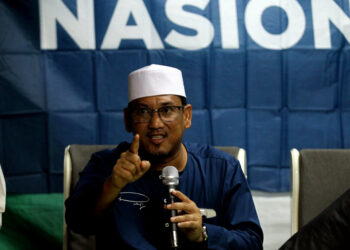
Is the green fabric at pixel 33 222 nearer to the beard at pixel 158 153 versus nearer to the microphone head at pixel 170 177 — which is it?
the beard at pixel 158 153

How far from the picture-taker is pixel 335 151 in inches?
69.3

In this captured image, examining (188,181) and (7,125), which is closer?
(188,181)

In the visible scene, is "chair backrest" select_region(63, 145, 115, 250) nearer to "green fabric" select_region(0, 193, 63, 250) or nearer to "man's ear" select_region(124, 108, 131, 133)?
"green fabric" select_region(0, 193, 63, 250)

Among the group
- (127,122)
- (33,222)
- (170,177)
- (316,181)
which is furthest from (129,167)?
(33,222)

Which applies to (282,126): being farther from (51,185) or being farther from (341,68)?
(51,185)

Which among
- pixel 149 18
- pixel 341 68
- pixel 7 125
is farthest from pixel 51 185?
pixel 341 68

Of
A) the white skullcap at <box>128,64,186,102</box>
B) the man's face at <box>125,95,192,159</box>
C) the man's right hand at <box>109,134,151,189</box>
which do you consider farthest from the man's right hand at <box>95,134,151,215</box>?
the white skullcap at <box>128,64,186,102</box>

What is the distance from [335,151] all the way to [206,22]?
1025 mm

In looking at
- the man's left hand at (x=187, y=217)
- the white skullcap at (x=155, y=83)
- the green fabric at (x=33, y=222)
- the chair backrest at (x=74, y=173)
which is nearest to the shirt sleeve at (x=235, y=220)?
the man's left hand at (x=187, y=217)

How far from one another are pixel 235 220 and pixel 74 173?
0.76 meters

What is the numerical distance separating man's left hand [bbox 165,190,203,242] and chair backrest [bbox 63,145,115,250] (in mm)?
741

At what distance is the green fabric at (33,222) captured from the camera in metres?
1.96

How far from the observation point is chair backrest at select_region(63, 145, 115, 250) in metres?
1.83

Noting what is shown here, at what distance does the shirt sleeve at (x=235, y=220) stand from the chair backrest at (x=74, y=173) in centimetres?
66
